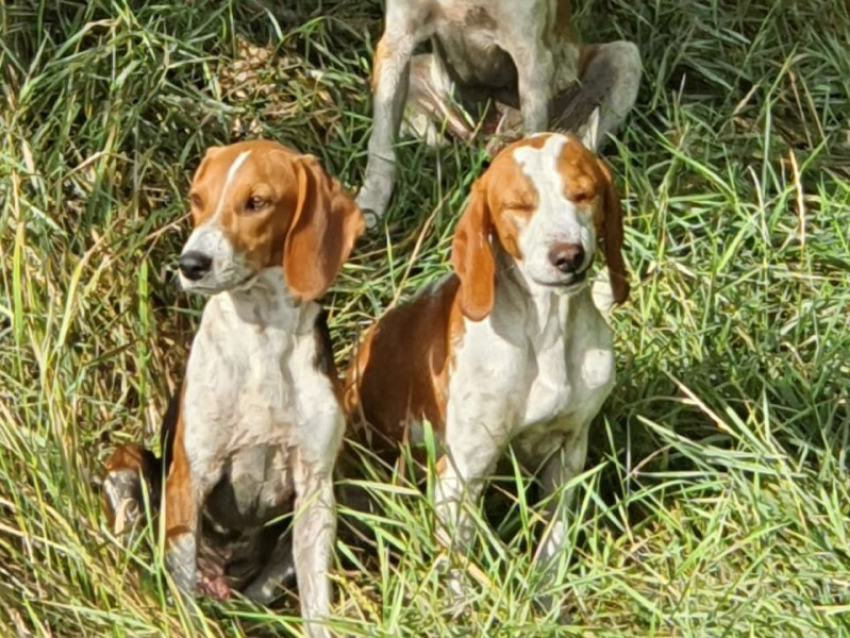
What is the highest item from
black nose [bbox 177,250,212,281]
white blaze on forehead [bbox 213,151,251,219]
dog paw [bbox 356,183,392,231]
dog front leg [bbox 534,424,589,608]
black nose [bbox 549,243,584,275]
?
white blaze on forehead [bbox 213,151,251,219]

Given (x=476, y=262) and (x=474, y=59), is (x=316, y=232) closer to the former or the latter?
(x=476, y=262)

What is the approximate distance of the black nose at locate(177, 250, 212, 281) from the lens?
5.59 metres

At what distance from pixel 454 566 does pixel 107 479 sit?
3.41 feet

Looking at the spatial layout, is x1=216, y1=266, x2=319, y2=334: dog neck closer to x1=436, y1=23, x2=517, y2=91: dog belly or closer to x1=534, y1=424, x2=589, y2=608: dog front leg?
x1=534, y1=424, x2=589, y2=608: dog front leg

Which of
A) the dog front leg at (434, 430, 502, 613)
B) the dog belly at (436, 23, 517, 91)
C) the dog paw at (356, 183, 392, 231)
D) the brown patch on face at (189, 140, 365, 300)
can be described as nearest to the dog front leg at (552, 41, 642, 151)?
the dog belly at (436, 23, 517, 91)

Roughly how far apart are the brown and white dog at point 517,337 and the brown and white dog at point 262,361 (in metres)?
0.34

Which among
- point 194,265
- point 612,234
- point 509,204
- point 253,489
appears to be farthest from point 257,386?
point 612,234

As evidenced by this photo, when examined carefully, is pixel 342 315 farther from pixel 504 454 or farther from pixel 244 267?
pixel 244 267

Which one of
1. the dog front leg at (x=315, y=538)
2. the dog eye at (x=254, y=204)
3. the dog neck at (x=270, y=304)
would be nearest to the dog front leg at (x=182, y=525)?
the dog front leg at (x=315, y=538)

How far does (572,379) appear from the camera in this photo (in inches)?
240

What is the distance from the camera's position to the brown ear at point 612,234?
601 cm

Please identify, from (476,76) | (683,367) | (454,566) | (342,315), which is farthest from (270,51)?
(454,566)

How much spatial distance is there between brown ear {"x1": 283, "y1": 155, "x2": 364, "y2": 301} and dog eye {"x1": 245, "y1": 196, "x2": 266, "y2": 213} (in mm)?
112

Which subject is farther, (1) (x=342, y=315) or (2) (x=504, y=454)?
(1) (x=342, y=315)
